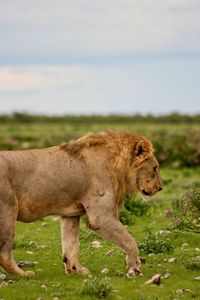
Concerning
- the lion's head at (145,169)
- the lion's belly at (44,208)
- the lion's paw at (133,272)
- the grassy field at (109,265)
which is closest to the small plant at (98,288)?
the grassy field at (109,265)

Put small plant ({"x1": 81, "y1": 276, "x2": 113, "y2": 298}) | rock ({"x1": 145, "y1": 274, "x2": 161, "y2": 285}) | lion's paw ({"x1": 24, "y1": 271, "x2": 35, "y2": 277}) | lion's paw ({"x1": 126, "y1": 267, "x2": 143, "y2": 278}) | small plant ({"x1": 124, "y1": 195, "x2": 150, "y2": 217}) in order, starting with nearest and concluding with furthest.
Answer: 1. small plant ({"x1": 81, "y1": 276, "x2": 113, "y2": 298})
2. rock ({"x1": 145, "y1": 274, "x2": 161, "y2": 285})
3. lion's paw ({"x1": 126, "y1": 267, "x2": 143, "y2": 278})
4. lion's paw ({"x1": 24, "y1": 271, "x2": 35, "y2": 277})
5. small plant ({"x1": 124, "y1": 195, "x2": 150, "y2": 217})

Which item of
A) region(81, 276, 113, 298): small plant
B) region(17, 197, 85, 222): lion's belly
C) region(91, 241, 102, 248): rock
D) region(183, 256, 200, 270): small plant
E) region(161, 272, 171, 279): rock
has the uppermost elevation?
region(17, 197, 85, 222): lion's belly

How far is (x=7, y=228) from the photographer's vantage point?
36.6ft

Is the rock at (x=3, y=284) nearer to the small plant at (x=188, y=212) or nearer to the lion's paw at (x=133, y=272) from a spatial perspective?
the lion's paw at (x=133, y=272)

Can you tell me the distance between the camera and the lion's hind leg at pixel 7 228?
36.3 feet

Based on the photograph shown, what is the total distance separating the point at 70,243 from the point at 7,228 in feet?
4.17

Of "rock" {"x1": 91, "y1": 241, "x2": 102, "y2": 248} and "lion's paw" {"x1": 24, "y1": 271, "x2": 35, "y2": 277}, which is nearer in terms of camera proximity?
"lion's paw" {"x1": 24, "y1": 271, "x2": 35, "y2": 277}

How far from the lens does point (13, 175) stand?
1120cm

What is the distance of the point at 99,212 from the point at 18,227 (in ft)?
21.4

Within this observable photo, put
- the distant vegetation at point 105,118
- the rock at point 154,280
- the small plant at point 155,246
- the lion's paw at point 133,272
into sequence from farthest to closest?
the distant vegetation at point 105,118 → the small plant at point 155,246 → the lion's paw at point 133,272 → the rock at point 154,280

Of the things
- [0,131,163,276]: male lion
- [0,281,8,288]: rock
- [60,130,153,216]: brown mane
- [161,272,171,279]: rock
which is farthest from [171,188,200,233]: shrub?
[0,281,8,288]: rock

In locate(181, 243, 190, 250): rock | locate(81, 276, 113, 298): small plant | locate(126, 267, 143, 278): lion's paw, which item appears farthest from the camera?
locate(181, 243, 190, 250): rock

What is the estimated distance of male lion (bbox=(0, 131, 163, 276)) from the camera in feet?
36.9

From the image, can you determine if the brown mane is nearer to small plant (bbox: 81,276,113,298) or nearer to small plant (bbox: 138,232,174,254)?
small plant (bbox: 138,232,174,254)
